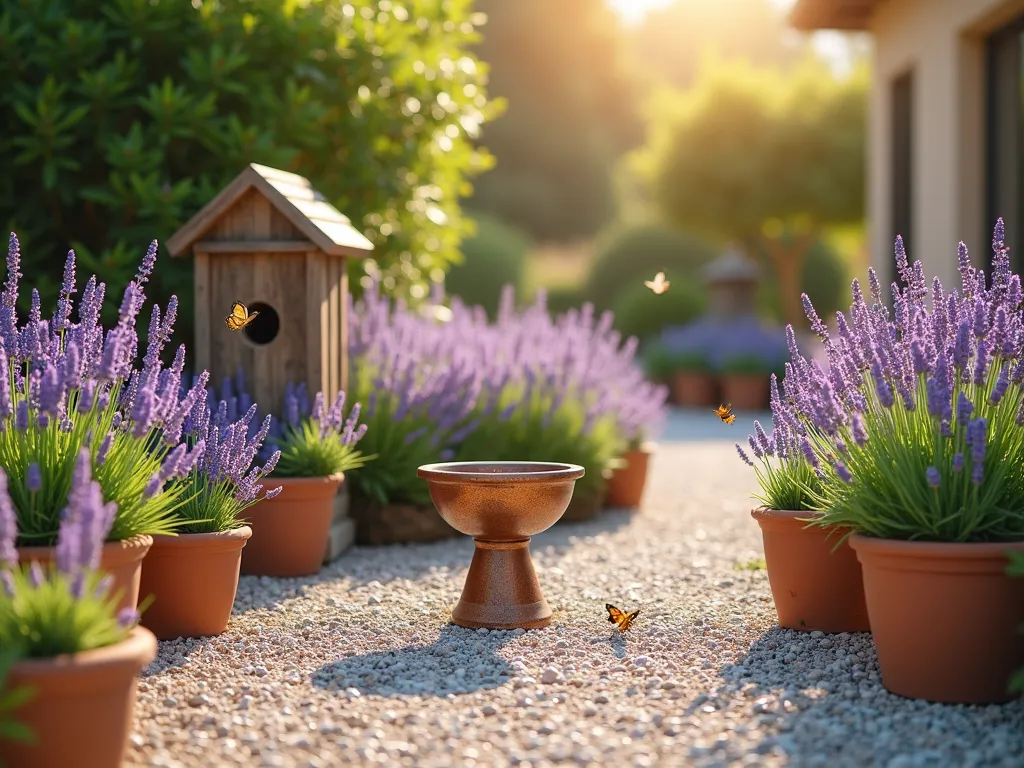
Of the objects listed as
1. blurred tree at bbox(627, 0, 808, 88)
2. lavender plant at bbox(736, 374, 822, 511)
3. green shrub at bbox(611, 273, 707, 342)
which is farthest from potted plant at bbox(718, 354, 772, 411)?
blurred tree at bbox(627, 0, 808, 88)

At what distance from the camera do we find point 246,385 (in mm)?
5395

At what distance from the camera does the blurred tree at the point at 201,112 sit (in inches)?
227

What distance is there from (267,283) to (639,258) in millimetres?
18868

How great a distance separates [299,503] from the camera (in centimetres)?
501

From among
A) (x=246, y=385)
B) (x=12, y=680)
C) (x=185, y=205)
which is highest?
(x=185, y=205)

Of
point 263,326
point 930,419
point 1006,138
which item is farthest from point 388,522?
point 1006,138

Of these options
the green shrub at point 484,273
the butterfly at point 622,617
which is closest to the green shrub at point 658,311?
the green shrub at point 484,273

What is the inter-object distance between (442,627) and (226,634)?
2.54 feet

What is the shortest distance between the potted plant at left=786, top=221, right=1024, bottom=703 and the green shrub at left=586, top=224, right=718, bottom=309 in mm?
19589

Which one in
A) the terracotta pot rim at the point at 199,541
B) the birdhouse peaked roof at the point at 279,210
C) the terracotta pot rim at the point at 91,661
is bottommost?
the terracotta pot rim at the point at 91,661

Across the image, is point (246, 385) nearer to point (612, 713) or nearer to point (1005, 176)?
point (612, 713)

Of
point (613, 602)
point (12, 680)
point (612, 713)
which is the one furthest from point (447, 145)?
point (12, 680)

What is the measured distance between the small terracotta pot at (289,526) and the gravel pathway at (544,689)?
13cm

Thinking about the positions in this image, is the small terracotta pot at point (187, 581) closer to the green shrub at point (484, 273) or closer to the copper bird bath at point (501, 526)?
the copper bird bath at point (501, 526)
